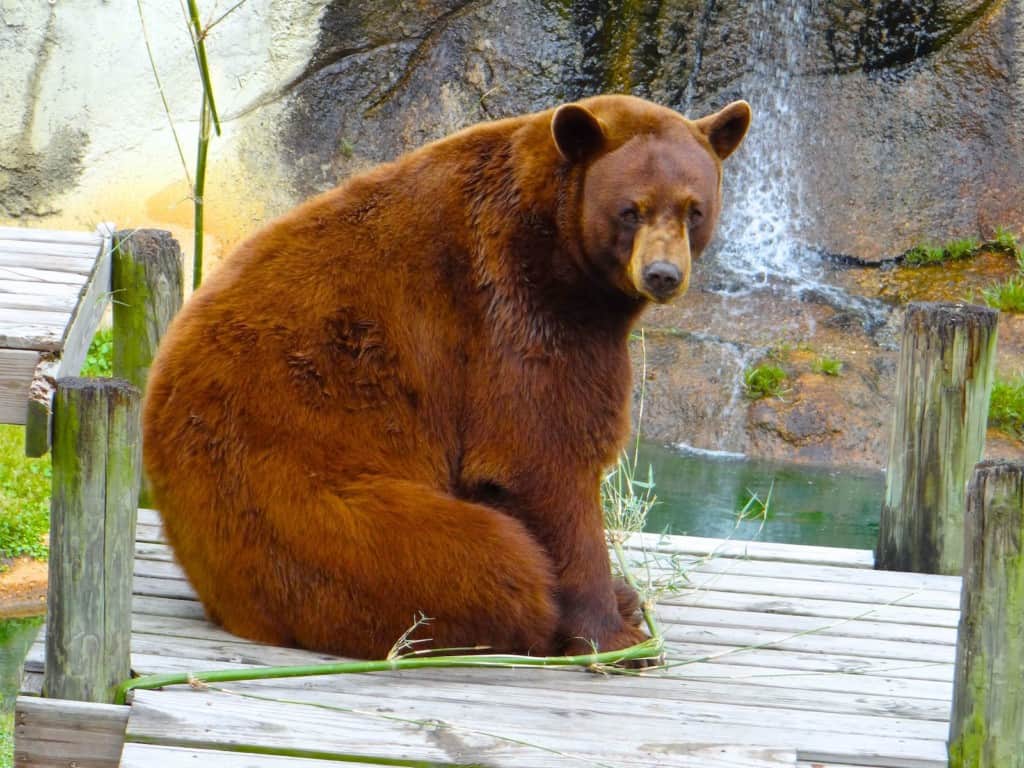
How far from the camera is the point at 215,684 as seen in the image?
3.53 m

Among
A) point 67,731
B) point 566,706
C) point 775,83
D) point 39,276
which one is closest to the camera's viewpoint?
point 67,731

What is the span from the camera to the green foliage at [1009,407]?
9.78m

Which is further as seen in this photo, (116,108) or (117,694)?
(116,108)

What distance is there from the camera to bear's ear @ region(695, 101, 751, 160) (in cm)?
412

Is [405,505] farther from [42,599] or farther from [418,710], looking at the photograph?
[42,599]

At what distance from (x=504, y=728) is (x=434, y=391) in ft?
3.18

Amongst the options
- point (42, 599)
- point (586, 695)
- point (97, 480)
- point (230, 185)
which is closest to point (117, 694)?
point (97, 480)

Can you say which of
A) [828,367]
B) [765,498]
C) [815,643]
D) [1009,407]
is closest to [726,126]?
[815,643]

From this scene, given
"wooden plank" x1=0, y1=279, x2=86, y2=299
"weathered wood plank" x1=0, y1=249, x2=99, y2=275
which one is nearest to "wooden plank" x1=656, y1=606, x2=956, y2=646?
"wooden plank" x1=0, y1=279, x2=86, y2=299

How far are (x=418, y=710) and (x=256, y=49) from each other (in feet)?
29.2

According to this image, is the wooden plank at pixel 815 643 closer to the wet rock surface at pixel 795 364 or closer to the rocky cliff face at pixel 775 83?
the wet rock surface at pixel 795 364

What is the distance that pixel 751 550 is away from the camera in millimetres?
5340

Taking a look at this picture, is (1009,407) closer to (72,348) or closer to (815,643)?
(815,643)

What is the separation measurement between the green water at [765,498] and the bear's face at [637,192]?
4.90 m
